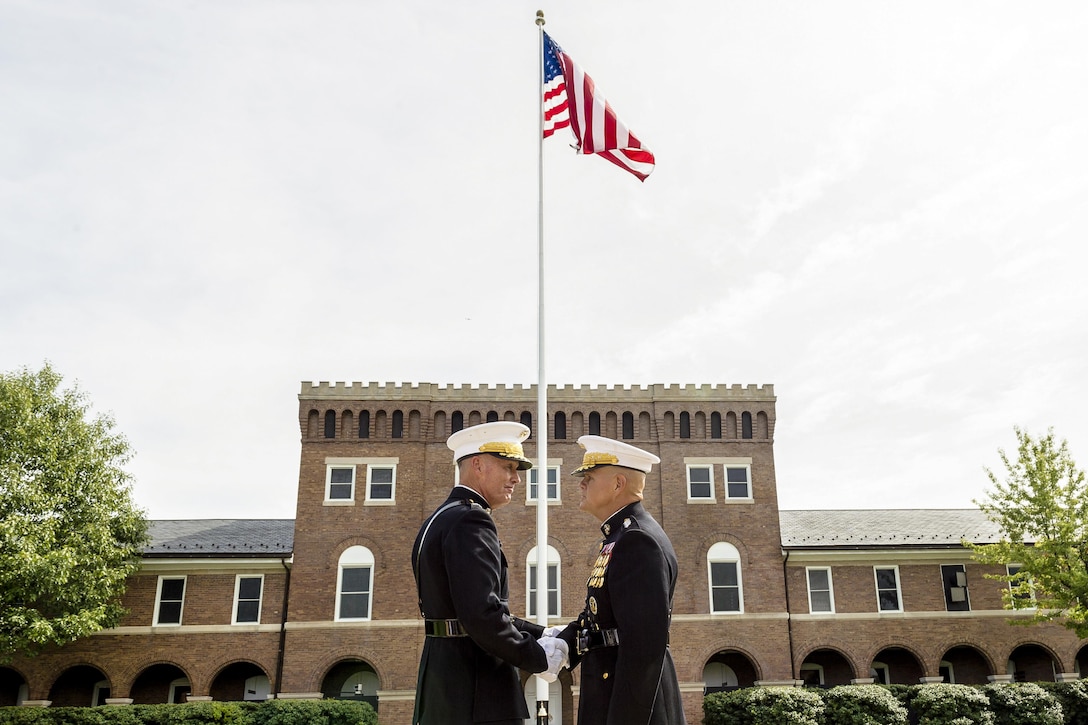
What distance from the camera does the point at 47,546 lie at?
27031 millimetres

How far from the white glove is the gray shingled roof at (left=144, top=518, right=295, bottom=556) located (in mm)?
28189

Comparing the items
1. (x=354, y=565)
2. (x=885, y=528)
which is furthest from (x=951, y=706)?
(x=354, y=565)

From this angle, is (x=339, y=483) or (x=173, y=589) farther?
(x=339, y=483)

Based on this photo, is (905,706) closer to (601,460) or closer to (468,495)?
(601,460)

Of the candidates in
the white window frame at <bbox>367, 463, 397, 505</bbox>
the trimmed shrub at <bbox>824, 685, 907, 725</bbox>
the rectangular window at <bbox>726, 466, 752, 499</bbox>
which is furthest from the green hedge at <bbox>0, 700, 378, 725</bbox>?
the rectangular window at <bbox>726, 466, 752, 499</bbox>

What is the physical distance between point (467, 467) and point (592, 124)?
38.7 ft

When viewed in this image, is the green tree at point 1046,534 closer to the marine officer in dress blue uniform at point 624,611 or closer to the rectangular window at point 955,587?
the rectangular window at point 955,587

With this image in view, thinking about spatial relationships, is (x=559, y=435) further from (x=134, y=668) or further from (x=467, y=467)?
(x=467, y=467)

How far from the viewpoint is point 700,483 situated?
112 ft

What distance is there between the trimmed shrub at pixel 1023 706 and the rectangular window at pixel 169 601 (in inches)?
1081

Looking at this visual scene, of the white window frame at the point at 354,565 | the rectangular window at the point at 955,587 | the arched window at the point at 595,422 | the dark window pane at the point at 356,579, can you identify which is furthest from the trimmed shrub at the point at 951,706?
the dark window pane at the point at 356,579

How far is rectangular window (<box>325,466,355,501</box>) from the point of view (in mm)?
33281

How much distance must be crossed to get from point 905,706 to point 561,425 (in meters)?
15.1

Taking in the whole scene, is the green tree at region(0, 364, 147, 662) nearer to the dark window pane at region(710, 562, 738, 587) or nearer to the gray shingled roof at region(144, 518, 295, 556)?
the gray shingled roof at region(144, 518, 295, 556)
